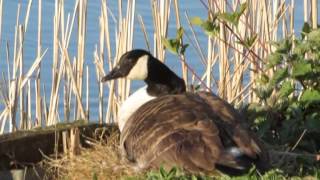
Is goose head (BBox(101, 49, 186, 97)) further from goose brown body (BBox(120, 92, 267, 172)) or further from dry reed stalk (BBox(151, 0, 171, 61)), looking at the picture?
dry reed stalk (BBox(151, 0, 171, 61))

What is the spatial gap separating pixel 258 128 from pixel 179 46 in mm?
713

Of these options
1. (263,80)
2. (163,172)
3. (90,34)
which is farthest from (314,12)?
(90,34)

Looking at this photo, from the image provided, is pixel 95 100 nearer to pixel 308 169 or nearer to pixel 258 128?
pixel 258 128

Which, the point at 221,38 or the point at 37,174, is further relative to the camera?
the point at 221,38

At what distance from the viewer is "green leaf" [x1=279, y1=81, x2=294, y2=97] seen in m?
6.14

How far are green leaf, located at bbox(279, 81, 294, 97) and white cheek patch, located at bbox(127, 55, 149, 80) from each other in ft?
2.81

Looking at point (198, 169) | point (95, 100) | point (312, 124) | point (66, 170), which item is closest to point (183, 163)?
point (198, 169)

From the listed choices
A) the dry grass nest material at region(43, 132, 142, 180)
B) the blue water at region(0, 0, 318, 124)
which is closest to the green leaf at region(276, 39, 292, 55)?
the dry grass nest material at region(43, 132, 142, 180)

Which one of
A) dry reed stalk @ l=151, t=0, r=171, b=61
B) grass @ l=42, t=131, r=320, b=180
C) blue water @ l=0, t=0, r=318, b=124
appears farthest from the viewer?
blue water @ l=0, t=0, r=318, b=124

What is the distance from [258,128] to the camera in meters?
6.18

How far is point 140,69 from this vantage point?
20.2 ft

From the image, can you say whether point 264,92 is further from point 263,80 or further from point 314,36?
point 314,36

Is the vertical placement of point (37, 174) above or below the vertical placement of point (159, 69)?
below

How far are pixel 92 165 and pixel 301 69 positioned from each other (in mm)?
1440
